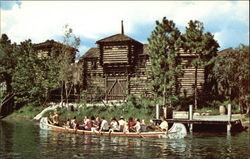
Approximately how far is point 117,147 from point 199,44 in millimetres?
24085

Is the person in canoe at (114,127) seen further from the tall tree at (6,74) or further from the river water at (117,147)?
the tall tree at (6,74)

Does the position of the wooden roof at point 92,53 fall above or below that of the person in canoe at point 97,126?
above

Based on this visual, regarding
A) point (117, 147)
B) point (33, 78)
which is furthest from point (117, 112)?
point (117, 147)

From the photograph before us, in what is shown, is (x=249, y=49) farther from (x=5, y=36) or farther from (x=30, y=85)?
(x=5, y=36)

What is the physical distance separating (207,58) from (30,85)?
2576 centimetres

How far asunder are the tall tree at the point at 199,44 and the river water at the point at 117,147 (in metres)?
14.8

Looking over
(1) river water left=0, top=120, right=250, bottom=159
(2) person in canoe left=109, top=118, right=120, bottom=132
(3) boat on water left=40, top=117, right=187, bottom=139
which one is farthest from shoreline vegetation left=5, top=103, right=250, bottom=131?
(1) river water left=0, top=120, right=250, bottom=159

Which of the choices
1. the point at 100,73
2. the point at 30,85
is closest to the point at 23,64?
the point at 30,85

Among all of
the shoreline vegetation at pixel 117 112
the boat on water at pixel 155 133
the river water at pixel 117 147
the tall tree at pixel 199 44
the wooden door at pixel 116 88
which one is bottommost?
the river water at pixel 117 147

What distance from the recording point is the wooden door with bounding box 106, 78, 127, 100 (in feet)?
182

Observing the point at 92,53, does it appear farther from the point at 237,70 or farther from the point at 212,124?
the point at 212,124

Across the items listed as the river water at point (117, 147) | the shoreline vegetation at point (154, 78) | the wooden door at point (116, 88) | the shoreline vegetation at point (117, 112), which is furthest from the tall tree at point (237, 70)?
the wooden door at point (116, 88)

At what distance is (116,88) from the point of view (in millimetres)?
55781

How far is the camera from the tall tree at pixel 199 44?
45.7 m
